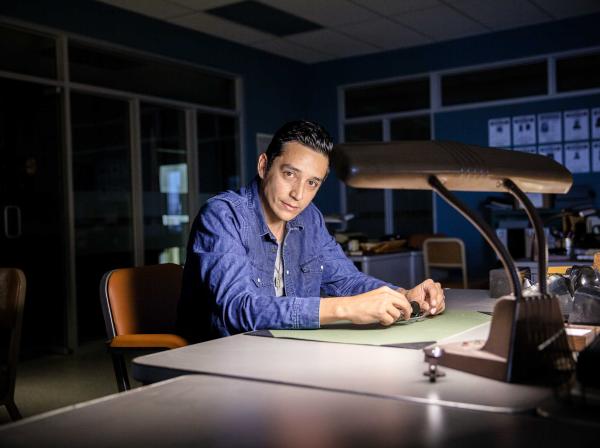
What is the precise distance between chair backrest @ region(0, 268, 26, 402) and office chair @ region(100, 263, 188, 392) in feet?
1.20

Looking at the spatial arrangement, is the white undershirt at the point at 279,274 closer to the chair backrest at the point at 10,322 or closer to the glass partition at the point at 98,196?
the chair backrest at the point at 10,322

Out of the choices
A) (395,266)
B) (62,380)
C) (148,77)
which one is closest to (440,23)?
(395,266)

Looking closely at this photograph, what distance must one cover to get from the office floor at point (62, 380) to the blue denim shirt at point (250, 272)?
6.42 ft

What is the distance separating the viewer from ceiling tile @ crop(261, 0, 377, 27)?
5.49 m

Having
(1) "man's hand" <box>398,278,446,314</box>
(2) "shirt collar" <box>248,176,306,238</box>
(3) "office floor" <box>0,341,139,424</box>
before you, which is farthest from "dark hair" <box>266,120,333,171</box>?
(3) "office floor" <box>0,341,139,424</box>

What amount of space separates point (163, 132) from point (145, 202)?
0.69 m

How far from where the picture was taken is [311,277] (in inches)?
83.1

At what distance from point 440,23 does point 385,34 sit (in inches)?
22.4

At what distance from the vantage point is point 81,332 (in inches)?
212

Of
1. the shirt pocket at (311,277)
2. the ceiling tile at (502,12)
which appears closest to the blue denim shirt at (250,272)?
the shirt pocket at (311,277)

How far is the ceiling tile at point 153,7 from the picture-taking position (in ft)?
17.6

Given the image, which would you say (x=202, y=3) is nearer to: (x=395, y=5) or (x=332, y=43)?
(x=395, y=5)

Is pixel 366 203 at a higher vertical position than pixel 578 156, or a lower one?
lower

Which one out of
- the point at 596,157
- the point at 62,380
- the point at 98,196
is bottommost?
the point at 62,380
